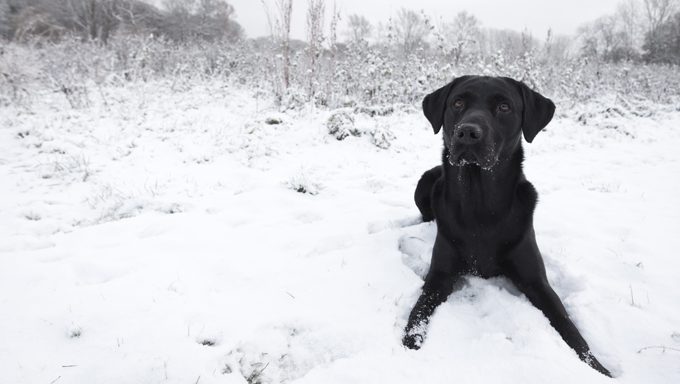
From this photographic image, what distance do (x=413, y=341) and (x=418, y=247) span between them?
99cm

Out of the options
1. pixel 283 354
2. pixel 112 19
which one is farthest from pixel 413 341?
pixel 112 19

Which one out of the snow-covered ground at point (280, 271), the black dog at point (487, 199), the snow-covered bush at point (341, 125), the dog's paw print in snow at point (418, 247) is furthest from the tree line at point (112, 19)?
the black dog at point (487, 199)

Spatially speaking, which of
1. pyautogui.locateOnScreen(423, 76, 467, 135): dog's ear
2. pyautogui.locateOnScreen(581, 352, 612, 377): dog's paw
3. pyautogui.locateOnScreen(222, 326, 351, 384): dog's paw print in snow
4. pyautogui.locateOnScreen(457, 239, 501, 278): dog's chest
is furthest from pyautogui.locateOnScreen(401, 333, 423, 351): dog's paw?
pyautogui.locateOnScreen(423, 76, 467, 135): dog's ear

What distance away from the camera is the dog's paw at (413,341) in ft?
→ 5.83

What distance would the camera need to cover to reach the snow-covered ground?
5.25ft

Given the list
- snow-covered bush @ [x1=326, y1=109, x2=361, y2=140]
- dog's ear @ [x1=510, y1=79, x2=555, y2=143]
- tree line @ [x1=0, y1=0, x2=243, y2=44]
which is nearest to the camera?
dog's ear @ [x1=510, y1=79, x2=555, y2=143]

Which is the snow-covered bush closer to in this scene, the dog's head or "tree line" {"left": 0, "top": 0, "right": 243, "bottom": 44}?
the dog's head

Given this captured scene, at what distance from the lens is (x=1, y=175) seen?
4.13 metres

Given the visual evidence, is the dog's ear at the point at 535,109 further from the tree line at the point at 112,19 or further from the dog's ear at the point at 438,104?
the tree line at the point at 112,19

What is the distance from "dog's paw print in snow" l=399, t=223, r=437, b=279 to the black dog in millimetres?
258

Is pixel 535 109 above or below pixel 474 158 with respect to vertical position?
above

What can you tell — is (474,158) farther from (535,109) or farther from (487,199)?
(535,109)

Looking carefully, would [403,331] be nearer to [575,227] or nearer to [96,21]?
[575,227]

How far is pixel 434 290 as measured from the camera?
210 centimetres
